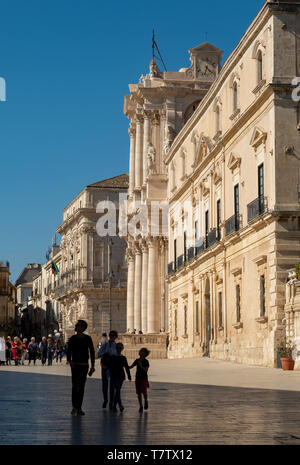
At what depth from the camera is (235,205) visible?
3491 centimetres

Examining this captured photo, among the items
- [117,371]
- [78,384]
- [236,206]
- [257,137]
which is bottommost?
[78,384]

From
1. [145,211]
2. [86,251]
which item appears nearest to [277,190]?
[145,211]

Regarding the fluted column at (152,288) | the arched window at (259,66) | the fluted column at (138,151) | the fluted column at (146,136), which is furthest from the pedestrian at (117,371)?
the fluted column at (138,151)

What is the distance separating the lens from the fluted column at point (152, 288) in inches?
2237

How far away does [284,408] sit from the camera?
43.3 ft

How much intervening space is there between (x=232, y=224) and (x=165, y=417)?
23.4 m

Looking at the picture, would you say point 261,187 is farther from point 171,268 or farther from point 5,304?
point 5,304

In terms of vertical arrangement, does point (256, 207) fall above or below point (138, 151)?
below

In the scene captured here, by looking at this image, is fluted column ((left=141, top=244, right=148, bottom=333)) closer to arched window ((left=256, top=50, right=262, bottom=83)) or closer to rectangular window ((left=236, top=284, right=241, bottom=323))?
rectangular window ((left=236, top=284, right=241, bottom=323))

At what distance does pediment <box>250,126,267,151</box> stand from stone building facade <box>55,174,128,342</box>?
49.6 meters

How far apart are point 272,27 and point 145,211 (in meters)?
29.5

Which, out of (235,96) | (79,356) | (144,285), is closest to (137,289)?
(144,285)

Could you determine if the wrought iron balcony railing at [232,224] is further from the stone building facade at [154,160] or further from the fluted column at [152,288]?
the fluted column at [152,288]
